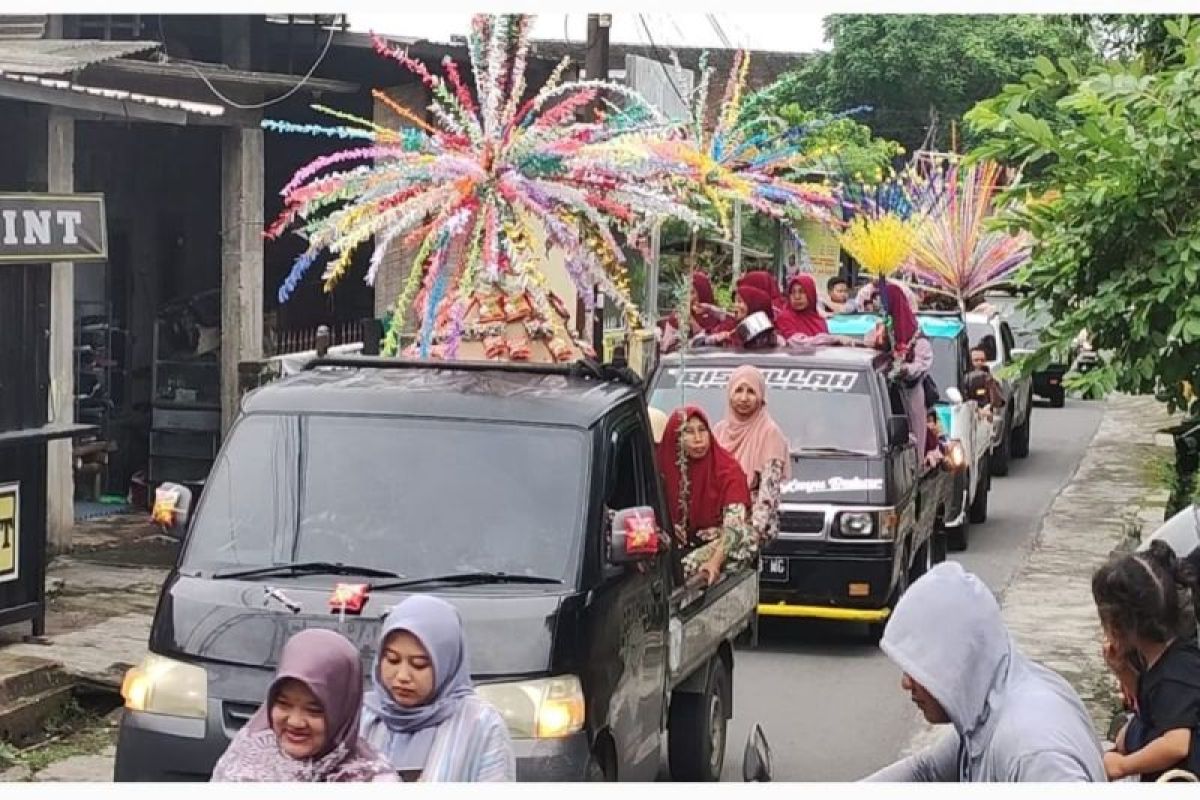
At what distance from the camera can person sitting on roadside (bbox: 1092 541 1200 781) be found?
4.86 m

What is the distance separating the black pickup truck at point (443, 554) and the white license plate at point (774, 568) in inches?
157

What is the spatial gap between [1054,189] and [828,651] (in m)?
5.11

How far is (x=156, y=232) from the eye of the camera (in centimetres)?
1664

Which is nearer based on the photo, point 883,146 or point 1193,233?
point 1193,233

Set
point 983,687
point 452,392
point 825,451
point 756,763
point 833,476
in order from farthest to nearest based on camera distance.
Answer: point 825,451 < point 833,476 < point 452,392 < point 756,763 < point 983,687

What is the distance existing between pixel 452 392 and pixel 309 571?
36.6 inches

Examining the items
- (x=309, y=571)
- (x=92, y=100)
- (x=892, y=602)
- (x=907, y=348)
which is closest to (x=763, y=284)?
(x=907, y=348)

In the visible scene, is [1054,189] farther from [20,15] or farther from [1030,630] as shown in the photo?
[20,15]

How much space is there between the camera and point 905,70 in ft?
88.8

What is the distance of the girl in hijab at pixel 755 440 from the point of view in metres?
9.78

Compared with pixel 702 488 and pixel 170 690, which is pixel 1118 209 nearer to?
pixel 702 488

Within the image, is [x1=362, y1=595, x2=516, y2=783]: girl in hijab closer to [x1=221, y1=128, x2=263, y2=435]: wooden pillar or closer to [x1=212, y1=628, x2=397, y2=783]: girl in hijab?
[x1=212, y1=628, x2=397, y2=783]: girl in hijab

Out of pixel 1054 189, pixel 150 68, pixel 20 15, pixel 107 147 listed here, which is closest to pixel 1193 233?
pixel 1054 189

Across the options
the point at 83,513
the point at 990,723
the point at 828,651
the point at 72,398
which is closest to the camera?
the point at 990,723
